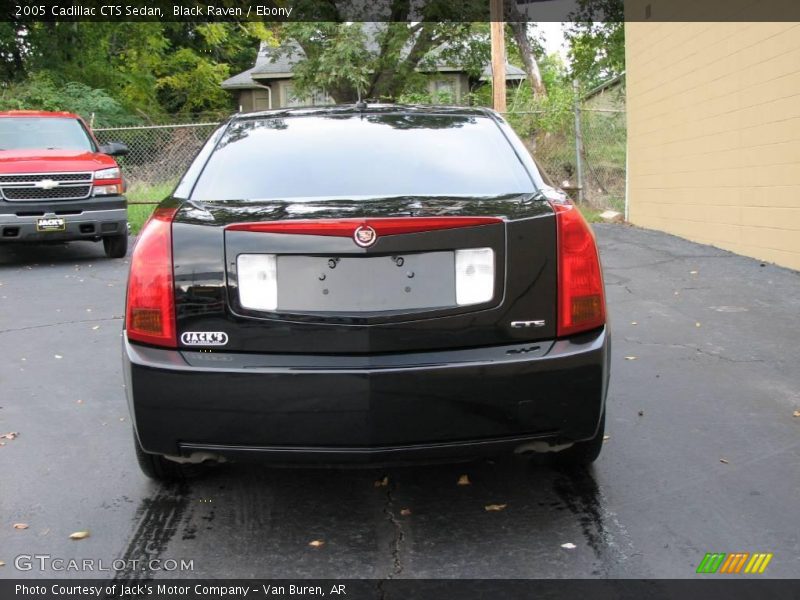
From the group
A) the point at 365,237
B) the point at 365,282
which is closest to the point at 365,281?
the point at 365,282

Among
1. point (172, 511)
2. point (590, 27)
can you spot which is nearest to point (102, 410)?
point (172, 511)

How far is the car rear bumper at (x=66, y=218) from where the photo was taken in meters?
9.95

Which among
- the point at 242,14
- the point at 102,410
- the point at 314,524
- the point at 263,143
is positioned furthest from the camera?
the point at 242,14

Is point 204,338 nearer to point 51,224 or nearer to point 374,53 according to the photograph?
point 51,224

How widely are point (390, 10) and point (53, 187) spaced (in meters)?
20.6

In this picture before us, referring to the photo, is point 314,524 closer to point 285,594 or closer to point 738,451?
point 285,594

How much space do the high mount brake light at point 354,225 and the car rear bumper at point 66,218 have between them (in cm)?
A: 817

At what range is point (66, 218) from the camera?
399 inches

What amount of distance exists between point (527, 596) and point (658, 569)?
50cm

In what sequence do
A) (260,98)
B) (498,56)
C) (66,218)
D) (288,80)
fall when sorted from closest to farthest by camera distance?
(66,218)
(498,56)
(288,80)
(260,98)

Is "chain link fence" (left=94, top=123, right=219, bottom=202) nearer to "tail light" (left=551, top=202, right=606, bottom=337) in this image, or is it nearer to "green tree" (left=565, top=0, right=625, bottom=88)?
"tail light" (left=551, top=202, right=606, bottom=337)

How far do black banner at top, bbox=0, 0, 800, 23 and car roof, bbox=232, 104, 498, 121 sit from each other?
5770mm

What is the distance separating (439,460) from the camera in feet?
9.30

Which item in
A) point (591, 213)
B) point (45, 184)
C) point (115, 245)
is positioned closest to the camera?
point (45, 184)
